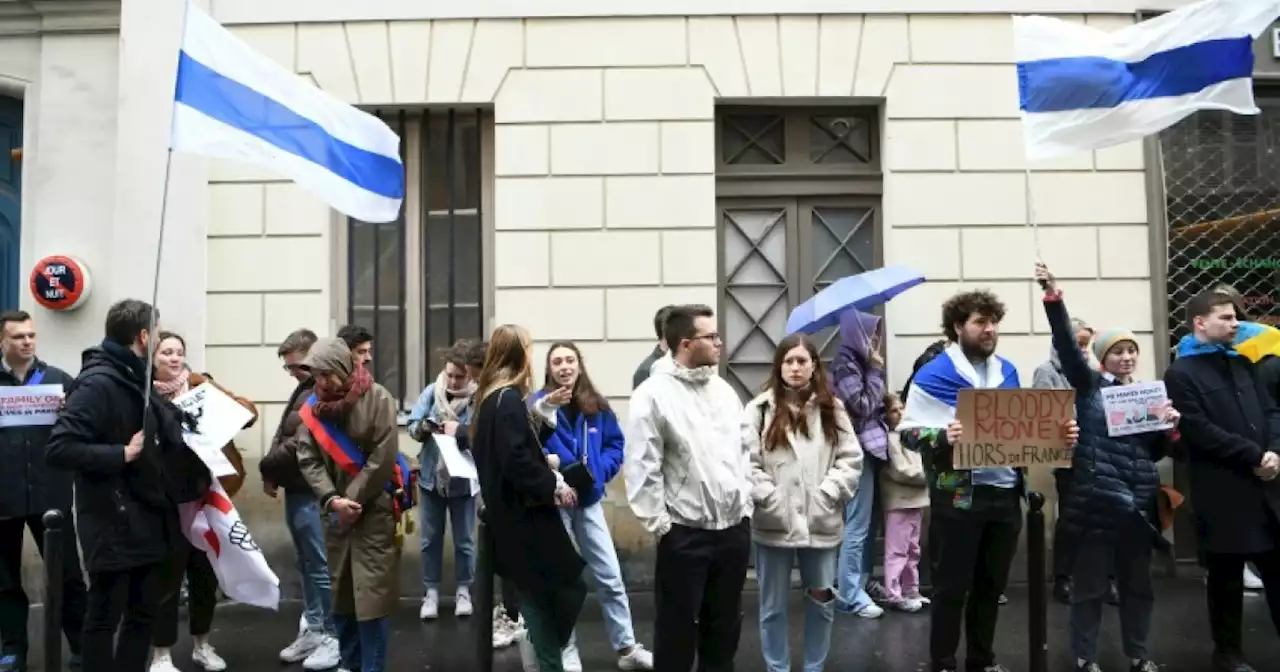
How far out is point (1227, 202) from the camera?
29.5ft

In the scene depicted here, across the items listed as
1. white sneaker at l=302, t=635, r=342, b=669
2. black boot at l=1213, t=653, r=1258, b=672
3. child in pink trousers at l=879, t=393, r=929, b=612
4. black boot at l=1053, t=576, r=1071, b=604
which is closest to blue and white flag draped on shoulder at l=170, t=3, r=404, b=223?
white sneaker at l=302, t=635, r=342, b=669

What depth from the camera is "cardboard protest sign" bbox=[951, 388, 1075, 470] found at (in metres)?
5.32

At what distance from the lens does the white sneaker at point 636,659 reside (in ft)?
20.9

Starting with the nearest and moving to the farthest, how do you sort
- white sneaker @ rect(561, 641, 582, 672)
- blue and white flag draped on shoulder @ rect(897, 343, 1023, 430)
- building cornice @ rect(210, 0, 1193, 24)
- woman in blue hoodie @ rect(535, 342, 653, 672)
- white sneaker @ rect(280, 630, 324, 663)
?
blue and white flag draped on shoulder @ rect(897, 343, 1023, 430) → woman in blue hoodie @ rect(535, 342, 653, 672) → white sneaker @ rect(561, 641, 582, 672) → white sneaker @ rect(280, 630, 324, 663) → building cornice @ rect(210, 0, 1193, 24)

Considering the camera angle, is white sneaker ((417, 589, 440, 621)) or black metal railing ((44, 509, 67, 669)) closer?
black metal railing ((44, 509, 67, 669))

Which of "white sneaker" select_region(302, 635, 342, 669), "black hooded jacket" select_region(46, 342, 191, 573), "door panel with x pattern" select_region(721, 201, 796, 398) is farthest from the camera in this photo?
"door panel with x pattern" select_region(721, 201, 796, 398)

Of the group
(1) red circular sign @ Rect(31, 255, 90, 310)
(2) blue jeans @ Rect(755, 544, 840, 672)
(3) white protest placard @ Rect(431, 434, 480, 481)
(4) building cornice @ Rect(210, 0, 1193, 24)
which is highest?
(4) building cornice @ Rect(210, 0, 1193, 24)

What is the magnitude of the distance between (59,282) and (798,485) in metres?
6.09

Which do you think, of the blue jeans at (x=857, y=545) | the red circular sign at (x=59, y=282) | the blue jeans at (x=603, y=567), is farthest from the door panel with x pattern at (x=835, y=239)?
the red circular sign at (x=59, y=282)

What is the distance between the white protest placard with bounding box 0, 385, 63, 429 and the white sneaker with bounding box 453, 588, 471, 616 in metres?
2.89

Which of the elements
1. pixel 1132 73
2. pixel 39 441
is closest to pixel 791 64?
pixel 1132 73

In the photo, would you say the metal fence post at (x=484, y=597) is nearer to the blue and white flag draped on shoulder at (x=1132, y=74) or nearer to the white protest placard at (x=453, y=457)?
the white protest placard at (x=453, y=457)

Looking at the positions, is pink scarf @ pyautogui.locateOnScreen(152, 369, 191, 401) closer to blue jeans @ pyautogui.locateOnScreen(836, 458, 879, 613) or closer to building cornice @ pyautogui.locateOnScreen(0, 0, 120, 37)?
building cornice @ pyautogui.locateOnScreen(0, 0, 120, 37)

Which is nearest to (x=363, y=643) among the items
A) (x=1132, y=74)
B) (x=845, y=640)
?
(x=845, y=640)
